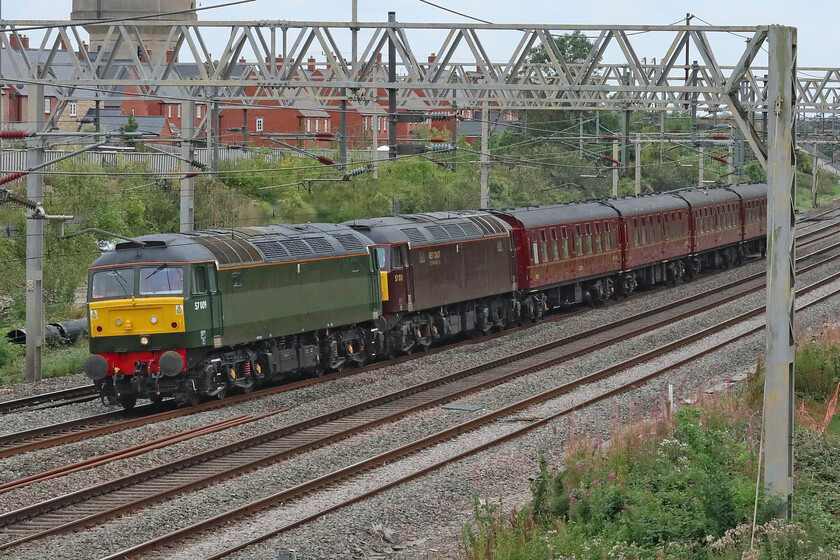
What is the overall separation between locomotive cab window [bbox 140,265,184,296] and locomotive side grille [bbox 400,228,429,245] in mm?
8204

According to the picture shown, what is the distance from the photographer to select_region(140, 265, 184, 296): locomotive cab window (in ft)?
68.2

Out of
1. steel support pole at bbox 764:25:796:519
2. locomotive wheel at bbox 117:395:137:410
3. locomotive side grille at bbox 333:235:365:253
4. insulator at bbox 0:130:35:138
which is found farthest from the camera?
locomotive side grille at bbox 333:235:365:253

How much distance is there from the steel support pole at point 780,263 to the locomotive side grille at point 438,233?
17528mm

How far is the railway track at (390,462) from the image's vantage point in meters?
13.3

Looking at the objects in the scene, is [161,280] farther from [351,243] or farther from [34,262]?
[351,243]

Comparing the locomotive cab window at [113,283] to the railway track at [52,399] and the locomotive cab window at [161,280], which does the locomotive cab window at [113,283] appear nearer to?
the locomotive cab window at [161,280]

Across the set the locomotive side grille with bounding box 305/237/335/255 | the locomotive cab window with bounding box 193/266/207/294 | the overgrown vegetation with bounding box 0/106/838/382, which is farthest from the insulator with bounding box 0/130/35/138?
the locomotive side grille with bounding box 305/237/335/255

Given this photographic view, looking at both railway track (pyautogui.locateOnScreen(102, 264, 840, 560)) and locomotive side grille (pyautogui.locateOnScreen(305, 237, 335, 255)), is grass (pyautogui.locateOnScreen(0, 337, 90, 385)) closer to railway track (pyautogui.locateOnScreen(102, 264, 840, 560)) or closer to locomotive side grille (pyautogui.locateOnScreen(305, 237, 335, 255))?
locomotive side grille (pyautogui.locateOnScreen(305, 237, 335, 255))

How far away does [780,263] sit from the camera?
11.7 meters

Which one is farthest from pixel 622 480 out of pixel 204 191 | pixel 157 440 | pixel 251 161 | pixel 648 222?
pixel 251 161

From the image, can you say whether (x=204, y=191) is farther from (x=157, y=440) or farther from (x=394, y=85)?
(x=157, y=440)

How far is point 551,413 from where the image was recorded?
67.5 feet

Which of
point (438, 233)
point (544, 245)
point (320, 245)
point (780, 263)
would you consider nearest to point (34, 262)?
point (320, 245)

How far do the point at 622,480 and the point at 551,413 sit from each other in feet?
20.0
